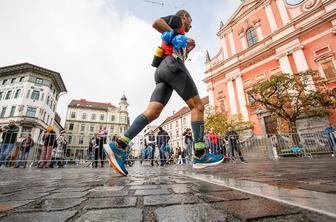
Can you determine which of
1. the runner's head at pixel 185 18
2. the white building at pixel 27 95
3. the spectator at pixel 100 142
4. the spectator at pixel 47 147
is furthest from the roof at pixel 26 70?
the runner's head at pixel 185 18

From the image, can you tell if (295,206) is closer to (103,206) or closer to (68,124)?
(103,206)

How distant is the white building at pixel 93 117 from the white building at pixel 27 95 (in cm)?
1568

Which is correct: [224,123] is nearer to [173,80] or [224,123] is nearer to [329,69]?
[329,69]

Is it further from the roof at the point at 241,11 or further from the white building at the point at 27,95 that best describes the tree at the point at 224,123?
the white building at the point at 27,95

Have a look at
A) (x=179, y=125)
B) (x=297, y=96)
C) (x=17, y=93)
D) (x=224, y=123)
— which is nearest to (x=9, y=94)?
(x=17, y=93)

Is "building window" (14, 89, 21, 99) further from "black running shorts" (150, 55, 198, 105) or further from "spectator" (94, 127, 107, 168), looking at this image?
"black running shorts" (150, 55, 198, 105)

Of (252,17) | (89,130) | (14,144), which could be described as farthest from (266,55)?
(89,130)

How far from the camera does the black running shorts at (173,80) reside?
2.27m

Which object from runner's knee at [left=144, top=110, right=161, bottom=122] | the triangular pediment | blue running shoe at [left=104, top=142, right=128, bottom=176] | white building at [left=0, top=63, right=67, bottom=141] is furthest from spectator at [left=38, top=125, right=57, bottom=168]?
white building at [left=0, top=63, right=67, bottom=141]

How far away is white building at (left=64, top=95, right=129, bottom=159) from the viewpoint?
157ft

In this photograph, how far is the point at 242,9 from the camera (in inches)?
948

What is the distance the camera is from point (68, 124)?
156 feet

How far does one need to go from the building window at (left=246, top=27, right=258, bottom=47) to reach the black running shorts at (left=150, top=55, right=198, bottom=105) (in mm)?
23026

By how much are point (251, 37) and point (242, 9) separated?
483cm
